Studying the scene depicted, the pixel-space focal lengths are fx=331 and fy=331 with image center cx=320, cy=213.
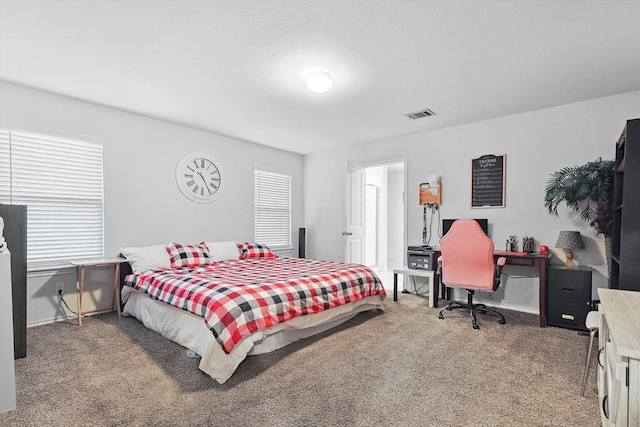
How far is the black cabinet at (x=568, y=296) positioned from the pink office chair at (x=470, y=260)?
0.51 metres

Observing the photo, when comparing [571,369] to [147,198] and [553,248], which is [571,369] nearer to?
[553,248]

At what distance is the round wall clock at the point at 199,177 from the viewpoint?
454 cm

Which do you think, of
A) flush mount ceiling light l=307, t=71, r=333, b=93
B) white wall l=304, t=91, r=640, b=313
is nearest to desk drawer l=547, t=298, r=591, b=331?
white wall l=304, t=91, r=640, b=313

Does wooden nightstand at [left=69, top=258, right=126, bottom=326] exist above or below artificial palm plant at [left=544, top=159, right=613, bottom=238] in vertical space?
below

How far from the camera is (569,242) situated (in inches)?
135

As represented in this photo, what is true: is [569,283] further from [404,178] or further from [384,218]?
[384,218]

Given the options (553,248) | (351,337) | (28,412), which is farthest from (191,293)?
(553,248)

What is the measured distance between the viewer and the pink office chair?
3.26 metres

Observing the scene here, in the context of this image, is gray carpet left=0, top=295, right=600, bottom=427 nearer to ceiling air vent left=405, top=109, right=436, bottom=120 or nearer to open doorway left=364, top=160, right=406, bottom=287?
ceiling air vent left=405, top=109, right=436, bottom=120

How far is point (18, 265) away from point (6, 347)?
1080 mm

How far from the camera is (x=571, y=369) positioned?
2377 mm

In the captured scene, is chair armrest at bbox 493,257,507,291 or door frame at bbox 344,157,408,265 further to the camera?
door frame at bbox 344,157,408,265

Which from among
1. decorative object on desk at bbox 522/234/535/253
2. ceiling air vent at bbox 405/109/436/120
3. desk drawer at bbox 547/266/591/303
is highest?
ceiling air vent at bbox 405/109/436/120

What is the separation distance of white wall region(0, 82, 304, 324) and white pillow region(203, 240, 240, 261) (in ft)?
1.32
